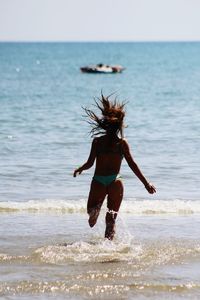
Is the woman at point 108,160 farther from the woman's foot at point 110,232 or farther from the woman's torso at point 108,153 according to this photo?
the woman's foot at point 110,232

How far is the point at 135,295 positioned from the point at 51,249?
1.87 meters

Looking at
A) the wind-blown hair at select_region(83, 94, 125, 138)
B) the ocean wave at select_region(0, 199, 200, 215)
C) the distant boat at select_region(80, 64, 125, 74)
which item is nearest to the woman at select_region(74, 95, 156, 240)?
the wind-blown hair at select_region(83, 94, 125, 138)

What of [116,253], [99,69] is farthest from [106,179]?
[99,69]

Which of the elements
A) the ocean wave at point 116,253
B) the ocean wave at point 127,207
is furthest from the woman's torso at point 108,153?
the ocean wave at point 127,207

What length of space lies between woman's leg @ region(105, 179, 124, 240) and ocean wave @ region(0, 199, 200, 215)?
2.32 meters

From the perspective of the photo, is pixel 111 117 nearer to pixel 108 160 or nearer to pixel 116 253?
pixel 108 160

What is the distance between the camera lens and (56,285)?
7.13 m

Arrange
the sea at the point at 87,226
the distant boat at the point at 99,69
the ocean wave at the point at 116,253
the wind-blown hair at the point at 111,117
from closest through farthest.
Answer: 1. the sea at the point at 87,226
2. the ocean wave at the point at 116,253
3. the wind-blown hair at the point at 111,117
4. the distant boat at the point at 99,69

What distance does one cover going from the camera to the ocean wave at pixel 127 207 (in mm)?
11047

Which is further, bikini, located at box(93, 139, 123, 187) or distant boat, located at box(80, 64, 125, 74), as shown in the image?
distant boat, located at box(80, 64, 125, 74)

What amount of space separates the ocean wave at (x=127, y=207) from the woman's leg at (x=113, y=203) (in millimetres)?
2320

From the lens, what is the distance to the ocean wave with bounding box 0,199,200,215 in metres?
11.0

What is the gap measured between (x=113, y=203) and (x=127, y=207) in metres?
2.73

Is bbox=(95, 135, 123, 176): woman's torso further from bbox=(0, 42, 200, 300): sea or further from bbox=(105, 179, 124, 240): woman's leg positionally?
bbox=(0, 42, 200, 300): sea
